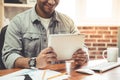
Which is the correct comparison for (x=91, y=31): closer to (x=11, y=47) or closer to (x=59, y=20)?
(x=59, y=20)

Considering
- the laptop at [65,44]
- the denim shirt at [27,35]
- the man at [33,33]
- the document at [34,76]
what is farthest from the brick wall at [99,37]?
the document at [34,76]

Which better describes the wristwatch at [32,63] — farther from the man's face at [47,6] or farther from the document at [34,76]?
the man's face at [47,6]

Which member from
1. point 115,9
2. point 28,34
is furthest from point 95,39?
point 28,34

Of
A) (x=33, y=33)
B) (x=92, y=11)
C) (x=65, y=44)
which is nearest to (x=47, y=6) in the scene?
(x=33, y=33)

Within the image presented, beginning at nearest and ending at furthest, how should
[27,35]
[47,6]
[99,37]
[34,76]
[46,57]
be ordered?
[34,76], [46,57], [27,35], [47,6], [99,37]

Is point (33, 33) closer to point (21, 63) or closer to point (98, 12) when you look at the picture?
point (21, 63)

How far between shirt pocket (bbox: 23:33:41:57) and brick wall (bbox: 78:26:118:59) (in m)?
1.45

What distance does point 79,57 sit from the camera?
1.79 meters

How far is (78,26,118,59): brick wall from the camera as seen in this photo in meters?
3.35

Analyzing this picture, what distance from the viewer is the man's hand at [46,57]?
1600 mm

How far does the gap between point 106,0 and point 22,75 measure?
2.24m

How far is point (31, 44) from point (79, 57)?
46 centimetres

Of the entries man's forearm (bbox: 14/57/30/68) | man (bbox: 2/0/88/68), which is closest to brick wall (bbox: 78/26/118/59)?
man (bbox: 2/0/88/68)

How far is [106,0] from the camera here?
3365 mm
